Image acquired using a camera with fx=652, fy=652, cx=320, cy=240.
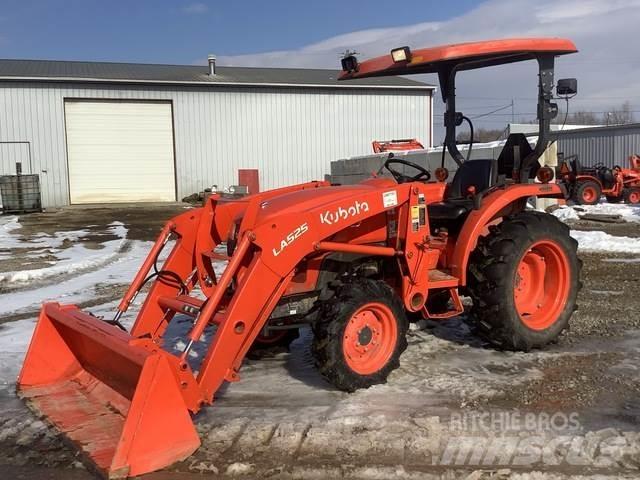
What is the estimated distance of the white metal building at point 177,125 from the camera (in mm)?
21531

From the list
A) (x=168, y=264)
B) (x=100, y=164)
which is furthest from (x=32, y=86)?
(x=168, y=264)

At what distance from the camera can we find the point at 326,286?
13.8 feet

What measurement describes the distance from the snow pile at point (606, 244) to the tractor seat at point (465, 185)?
5.71 meters

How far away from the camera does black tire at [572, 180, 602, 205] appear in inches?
709

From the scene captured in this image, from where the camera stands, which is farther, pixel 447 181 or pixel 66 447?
pixel 447 181

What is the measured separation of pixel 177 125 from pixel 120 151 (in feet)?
7.15

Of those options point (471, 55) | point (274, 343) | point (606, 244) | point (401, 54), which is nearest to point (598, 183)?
point (606, 244)

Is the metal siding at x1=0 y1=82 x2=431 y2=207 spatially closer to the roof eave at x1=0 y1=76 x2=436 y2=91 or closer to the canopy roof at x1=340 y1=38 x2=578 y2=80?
the roof eave at x1=0 y1=76 x2=436 y2=91

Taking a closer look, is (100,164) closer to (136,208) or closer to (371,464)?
(136,208)

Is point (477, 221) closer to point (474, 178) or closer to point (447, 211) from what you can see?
point (447, 211)

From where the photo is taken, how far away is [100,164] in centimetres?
2258

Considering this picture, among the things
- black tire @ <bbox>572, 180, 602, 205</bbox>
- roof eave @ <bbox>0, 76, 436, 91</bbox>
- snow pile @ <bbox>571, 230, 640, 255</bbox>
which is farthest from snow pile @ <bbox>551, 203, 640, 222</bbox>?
roof eave @ <bbox>0, 76, 436, 91</bbox>

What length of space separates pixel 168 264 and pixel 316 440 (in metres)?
1.74

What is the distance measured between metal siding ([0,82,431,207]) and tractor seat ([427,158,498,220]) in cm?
1894
